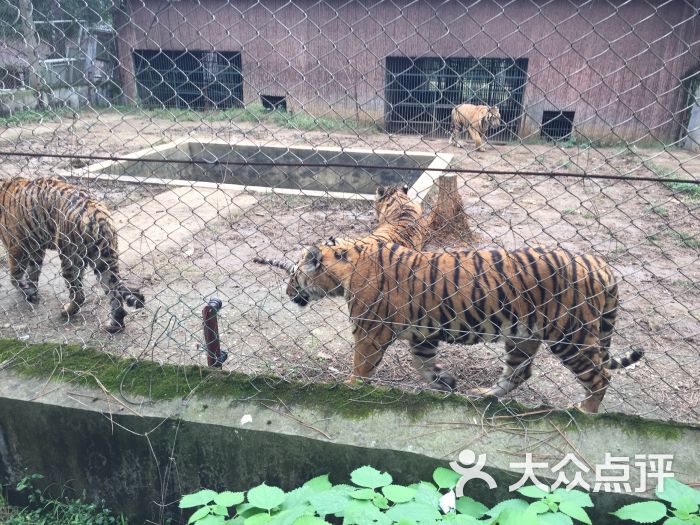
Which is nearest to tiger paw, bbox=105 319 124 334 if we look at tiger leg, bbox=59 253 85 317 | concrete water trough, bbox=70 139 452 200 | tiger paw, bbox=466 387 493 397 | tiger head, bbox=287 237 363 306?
tiger leg, bbox=59 253 85 317

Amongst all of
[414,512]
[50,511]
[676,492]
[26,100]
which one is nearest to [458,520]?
[414,512]

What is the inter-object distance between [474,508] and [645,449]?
670mm

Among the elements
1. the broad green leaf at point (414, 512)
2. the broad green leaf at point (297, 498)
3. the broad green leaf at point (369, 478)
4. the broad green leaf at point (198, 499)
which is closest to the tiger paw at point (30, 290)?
the broad green leaf at point (198, 499)

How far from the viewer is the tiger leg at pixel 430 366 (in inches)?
141

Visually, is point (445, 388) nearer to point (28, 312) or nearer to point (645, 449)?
point (645, 449)

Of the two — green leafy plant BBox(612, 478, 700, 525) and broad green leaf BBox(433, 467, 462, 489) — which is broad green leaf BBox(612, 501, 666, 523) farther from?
broad green leaf BBox(433, 467, 462, 489)

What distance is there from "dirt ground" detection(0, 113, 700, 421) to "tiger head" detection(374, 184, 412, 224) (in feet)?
2.22

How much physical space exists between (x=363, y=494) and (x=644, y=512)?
0.89 m

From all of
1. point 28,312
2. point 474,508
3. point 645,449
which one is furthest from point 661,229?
point 28,312

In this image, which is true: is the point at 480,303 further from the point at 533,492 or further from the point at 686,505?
the point at 686,505

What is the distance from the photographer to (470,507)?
82.7 inches

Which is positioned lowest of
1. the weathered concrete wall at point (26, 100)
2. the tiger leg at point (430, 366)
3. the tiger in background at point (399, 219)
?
the tiger leg at point (430, 366)

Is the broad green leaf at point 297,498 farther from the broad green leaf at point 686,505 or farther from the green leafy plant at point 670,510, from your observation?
the broad green leaf at point 686,505

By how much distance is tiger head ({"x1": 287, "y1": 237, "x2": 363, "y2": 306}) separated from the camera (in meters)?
3.65
